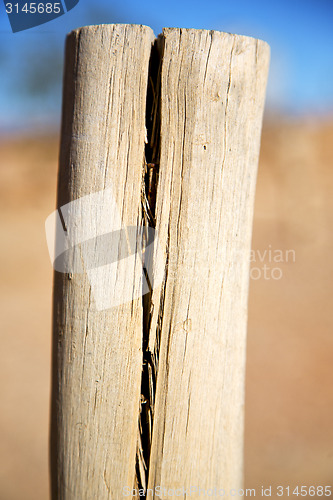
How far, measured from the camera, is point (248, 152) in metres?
1.18

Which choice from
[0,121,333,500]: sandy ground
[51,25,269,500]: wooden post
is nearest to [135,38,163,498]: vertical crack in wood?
[51,25,269,500]: wooden post

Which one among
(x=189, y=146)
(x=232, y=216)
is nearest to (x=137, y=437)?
(x=232, y=216)

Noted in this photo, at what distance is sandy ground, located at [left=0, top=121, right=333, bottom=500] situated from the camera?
3289mm

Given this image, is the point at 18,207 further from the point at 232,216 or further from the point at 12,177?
the point at 232,216

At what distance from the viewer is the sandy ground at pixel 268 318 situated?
3289 mm

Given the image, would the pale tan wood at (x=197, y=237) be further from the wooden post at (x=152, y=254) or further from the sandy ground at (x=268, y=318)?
the sandy ground at (x=268, y=318)

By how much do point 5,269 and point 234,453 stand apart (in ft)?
23.1

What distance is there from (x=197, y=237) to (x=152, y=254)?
0.13 meters

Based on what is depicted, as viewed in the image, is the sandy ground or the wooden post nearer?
the wooden post

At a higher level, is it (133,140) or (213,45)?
(213,45)

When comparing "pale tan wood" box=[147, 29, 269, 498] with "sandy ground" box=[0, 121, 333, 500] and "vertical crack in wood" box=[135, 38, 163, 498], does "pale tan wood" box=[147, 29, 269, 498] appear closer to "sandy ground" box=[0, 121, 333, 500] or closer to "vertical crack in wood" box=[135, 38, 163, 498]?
Answer: "vertical crack in wood" box=[135, 38, 163, 498]

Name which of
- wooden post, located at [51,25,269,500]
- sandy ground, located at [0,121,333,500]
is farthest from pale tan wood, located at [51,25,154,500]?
sandy ground, located at [0,121,333,500]

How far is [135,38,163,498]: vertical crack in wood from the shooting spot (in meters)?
1.11

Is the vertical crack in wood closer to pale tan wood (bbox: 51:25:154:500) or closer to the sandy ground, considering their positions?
pale tan wood (bbox: 51:25:154:500)
